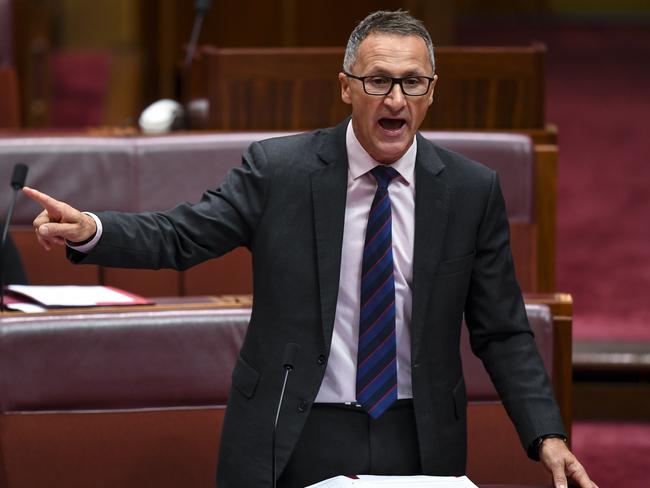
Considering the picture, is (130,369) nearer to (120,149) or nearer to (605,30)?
(120,149)

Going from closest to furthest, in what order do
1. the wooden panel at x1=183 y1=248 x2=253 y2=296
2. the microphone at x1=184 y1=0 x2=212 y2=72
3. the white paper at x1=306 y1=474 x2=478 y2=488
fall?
the white paper at x1=306 y1=474 x2=478 y2=488, the wooden panel at x1=183 y1=248 x2=253 y2=296, the microphone at x1=184 y1=0 x2=212 y2=72

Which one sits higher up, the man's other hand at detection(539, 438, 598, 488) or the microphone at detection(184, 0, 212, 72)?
the microphone at detection(184, 0, 212, 72)

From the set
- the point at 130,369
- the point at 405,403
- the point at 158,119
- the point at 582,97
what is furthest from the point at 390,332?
the point at 582,97

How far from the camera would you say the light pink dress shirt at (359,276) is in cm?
51

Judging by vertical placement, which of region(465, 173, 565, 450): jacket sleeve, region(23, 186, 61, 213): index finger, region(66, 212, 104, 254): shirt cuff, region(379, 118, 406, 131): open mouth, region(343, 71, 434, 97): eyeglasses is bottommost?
region(465, 173, 565, 450): jacket sleeve

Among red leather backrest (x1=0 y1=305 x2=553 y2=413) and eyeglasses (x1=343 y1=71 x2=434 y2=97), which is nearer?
eyeglasses (x1=343 y1=71 x2=434 y2=97)

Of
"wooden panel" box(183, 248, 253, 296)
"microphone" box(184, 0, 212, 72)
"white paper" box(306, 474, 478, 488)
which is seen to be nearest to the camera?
"white paper" box(306, 474, 478, 488)

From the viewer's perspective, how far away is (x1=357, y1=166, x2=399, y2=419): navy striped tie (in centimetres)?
51

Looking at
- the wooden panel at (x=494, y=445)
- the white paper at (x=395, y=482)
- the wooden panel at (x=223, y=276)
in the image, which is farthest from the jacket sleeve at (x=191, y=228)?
the wooden panel at (x=223, y=276)

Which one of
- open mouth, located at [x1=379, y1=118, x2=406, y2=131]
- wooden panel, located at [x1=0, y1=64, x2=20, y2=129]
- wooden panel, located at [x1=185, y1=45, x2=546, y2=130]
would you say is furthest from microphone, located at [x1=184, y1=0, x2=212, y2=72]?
open mouth, located at [x1=379, y1=118, x2=406, y2=131]

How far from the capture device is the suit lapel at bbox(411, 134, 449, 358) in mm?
508

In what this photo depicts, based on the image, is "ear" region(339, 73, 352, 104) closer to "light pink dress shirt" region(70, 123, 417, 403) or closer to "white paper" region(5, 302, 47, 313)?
"light pink dress shirt" region(70, 123, 417, 403)

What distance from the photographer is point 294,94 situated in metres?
1.00

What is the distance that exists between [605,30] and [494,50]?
1127 millimetres
